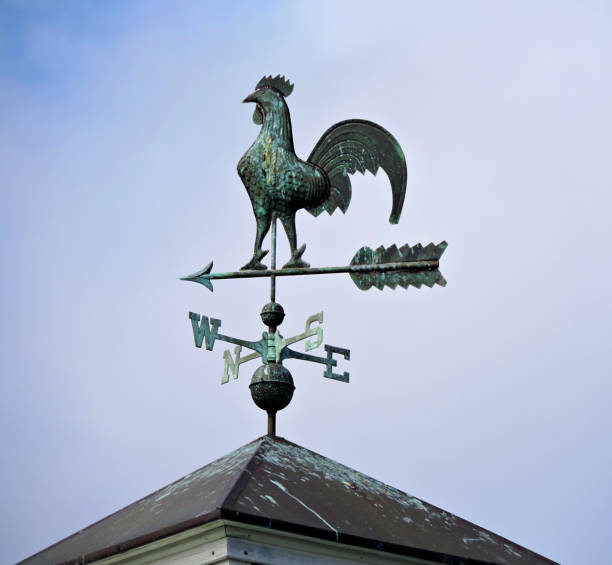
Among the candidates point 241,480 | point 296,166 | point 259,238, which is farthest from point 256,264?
point 241,480

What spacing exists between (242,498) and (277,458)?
70 cm

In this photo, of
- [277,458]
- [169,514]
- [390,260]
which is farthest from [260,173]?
[169,514]

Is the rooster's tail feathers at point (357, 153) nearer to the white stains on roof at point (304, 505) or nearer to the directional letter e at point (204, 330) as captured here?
the directional letter e at point (204, 330)

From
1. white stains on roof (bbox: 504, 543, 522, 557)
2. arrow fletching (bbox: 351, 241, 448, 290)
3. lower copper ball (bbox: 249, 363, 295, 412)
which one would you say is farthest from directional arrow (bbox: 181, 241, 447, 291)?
white stains on roof (bbox: 504, 543, 522, 557)

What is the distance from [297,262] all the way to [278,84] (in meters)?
1.29

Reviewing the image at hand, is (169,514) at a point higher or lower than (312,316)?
lower

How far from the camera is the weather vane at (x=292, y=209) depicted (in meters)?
5.81

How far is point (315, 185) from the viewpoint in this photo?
6.24 metres

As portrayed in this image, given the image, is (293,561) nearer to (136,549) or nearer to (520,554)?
(136,549)

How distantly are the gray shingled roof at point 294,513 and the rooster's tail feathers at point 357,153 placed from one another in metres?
1.83

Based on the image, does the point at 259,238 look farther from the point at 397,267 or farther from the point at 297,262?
the point at 397,267

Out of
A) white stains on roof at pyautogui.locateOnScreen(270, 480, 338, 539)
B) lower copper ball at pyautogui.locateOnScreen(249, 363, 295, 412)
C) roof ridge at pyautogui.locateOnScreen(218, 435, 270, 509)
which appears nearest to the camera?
roof ridge at pyautogui.locateOnScreen(218, 435, 270, 509)

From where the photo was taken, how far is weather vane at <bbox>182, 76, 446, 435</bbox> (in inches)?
229

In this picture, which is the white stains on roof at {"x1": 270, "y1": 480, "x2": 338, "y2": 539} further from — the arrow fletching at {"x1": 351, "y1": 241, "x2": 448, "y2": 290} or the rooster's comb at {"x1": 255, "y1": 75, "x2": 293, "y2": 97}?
the rooster's comb at {"x1": 255, "y1": 75, "x2": 293, "y2": 97}
